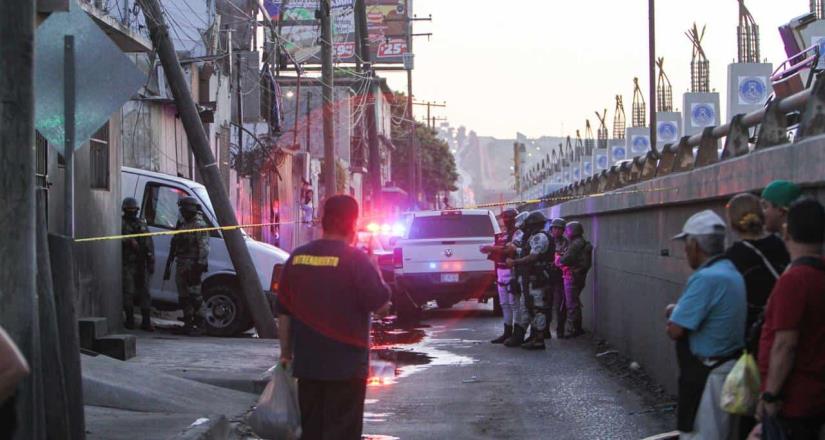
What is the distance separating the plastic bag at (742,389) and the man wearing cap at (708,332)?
24cm

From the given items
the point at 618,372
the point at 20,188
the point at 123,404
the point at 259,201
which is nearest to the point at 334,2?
the point at 259,201

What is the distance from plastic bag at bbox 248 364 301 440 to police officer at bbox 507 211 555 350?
9.07 metres

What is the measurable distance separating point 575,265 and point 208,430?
959 cm

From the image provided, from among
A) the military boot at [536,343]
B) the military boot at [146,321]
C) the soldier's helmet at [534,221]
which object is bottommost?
the military boot at [536,343]

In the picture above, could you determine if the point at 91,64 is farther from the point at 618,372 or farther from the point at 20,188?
the point at 618,372

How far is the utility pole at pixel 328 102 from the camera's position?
22688 millimetres

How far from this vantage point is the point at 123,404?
9.55m

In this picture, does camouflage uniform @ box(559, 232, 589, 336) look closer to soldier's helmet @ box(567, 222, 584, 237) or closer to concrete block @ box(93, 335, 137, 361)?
soldier's helmet @ box(567, 222, 584, 237)

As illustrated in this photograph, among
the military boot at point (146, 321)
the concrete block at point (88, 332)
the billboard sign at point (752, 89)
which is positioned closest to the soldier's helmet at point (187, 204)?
the military boot at point (146, 321)

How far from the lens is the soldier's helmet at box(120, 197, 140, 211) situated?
16.1 m

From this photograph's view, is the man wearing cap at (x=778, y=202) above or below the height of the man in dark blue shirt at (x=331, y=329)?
above

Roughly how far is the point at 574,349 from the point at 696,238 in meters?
9.64

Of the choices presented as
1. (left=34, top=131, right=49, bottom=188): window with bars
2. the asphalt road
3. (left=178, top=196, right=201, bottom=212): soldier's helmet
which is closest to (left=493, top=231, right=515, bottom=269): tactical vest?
the asphalt road

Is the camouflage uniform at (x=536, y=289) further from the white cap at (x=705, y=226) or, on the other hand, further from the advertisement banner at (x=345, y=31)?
the advertisement banner at (x=345, y=31)
